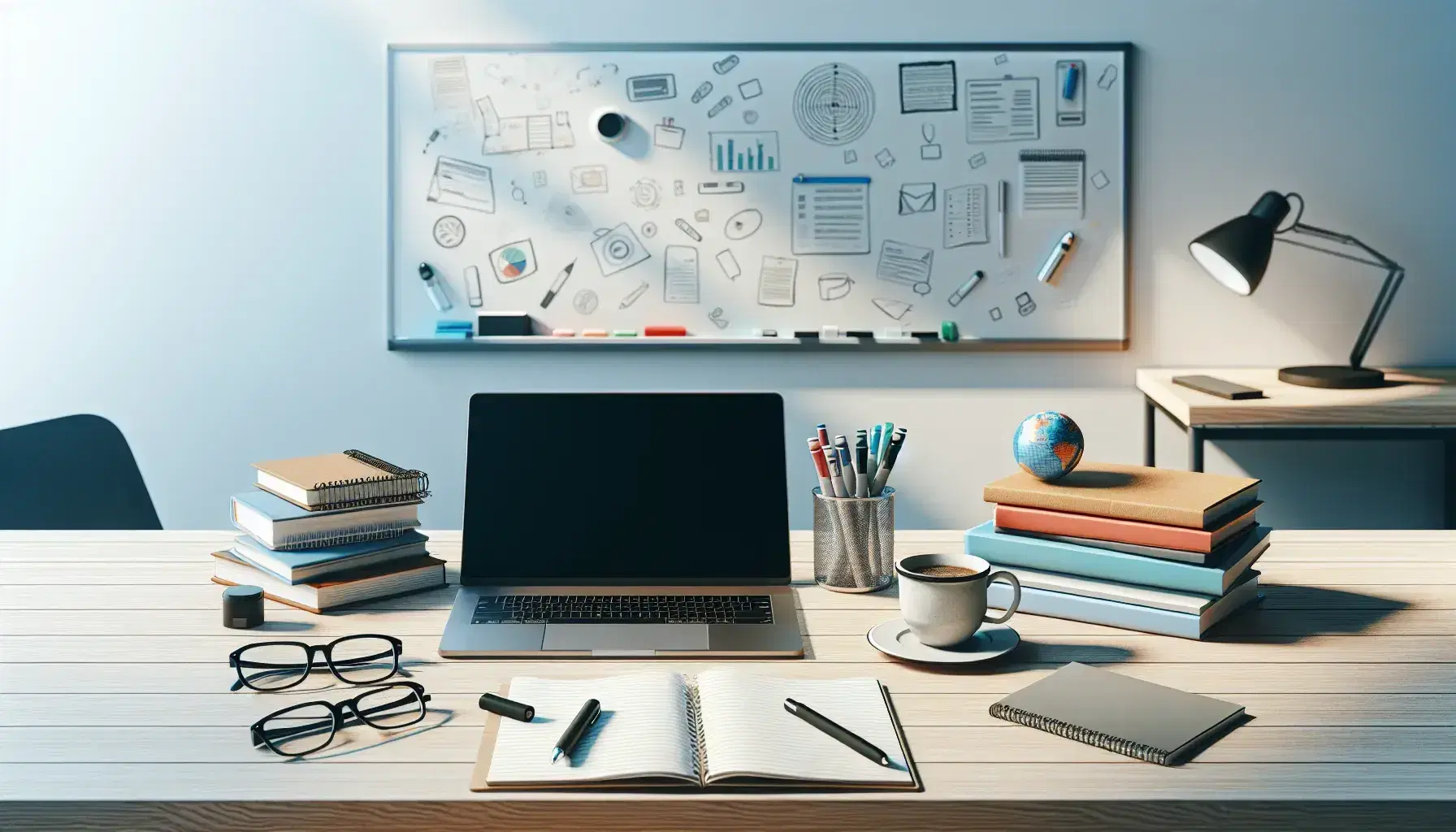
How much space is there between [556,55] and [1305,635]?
266cm

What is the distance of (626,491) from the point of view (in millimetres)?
1438

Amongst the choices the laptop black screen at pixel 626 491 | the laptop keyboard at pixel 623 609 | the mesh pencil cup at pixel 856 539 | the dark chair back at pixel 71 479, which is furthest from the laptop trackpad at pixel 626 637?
the dark chair back at pixel 71 479

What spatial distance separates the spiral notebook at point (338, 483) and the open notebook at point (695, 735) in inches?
17.0

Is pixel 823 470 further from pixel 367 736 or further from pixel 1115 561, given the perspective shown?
pixel 367 736

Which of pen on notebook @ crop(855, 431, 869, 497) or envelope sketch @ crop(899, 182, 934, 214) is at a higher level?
envelope sketch @ crop(899, 182, 934, 214)

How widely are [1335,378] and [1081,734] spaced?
7.73 feet

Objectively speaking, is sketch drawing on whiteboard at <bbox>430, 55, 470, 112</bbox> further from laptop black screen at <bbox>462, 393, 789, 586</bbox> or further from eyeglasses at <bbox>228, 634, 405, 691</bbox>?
eyeglasses at <bbox>228, 634, 405, 691</bbox>

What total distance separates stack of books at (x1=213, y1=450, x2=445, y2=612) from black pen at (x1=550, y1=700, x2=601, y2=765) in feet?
1.53

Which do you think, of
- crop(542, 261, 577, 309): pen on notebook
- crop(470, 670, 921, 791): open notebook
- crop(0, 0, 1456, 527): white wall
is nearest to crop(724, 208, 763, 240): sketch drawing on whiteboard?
crop(0, 0, 1456, 527): white wall

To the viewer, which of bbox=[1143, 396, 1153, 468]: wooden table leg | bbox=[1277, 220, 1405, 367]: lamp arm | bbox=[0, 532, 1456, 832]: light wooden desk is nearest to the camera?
bbox=[0, 532, 1456, 832]: light wooden desk

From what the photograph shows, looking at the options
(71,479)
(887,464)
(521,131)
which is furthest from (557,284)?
(887,464)

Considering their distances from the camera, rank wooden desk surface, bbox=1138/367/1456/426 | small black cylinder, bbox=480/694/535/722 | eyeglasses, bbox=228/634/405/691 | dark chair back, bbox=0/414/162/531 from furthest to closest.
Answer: wooden desk surface, bbox=1138/367/1456/426, dark chair back, bbox=0/414/162/531, eyeglasses, bbox=228/634/405/691, small black cylinder, bbox=480/694/535/722

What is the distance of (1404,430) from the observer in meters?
2.81

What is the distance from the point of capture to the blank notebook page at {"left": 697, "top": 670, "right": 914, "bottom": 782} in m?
0.95
